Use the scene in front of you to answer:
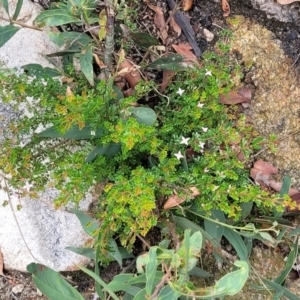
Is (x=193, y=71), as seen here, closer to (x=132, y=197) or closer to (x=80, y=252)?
(x=132, y=197)

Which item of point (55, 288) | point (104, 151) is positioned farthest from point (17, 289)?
point (104, 151)

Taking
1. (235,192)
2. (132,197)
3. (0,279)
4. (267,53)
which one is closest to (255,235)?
(235,192)

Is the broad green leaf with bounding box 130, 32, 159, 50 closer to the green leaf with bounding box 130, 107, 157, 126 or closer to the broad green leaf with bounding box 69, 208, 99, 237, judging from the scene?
the green leaf with bounding box 130, 107, 157, 126

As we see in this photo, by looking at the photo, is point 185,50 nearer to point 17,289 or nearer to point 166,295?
point 166,295

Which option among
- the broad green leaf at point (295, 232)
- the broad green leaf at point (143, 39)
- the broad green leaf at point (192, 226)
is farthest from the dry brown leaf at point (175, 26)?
the broad green leaf at point (295, 232)

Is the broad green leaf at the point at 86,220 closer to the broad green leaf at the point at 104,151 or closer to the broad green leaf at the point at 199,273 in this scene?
the broad green leaf at the point at 104,151

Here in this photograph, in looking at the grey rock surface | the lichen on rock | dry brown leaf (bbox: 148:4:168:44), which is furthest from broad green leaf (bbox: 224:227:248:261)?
dry brown leaf (bbox: 148:4:168:44)
